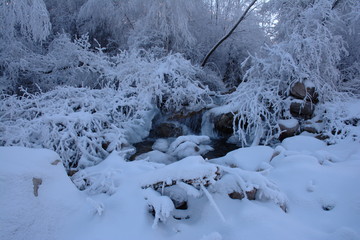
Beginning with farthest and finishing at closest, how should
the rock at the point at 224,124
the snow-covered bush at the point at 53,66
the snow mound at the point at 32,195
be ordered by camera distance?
the snow-covered bush at the point at 53,66
the rock at the point at 224,124
the snow mound at the point at 32,195

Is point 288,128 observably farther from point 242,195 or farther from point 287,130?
point 242,195

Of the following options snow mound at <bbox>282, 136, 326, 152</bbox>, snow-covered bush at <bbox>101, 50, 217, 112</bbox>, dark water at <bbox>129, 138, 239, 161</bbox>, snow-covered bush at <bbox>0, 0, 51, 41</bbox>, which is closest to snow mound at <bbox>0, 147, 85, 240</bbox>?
dark water at <bbox>129, 138, 239, 161</bbox>

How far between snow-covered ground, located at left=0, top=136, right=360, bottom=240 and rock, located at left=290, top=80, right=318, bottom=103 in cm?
315

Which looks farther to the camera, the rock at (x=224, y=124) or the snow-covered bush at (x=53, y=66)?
the snow-covered bush at (x=53, y=66)

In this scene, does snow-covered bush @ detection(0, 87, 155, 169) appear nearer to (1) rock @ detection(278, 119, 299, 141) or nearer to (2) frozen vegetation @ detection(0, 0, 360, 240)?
(2) frozen vegetation @ detection(0, 0, 360, 240)

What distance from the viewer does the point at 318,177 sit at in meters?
2.89

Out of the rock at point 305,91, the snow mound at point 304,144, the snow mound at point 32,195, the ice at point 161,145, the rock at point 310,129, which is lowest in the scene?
the ice at point 161,145

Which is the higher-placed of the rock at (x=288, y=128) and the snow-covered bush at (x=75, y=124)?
the rock at (x=288, y=128)

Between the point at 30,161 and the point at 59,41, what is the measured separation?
692 centimetres

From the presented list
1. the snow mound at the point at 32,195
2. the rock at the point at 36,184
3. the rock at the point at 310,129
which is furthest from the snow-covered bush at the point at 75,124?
the rock at the point at 310,129

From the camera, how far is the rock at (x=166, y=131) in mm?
6305

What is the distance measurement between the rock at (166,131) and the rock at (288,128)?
2467mm

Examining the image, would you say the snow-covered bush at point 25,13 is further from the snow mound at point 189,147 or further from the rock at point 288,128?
the rock at point 288,128

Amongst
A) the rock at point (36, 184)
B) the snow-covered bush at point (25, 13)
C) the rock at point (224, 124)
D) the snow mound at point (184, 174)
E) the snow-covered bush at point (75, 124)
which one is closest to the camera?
the rock at point (36, 184)
